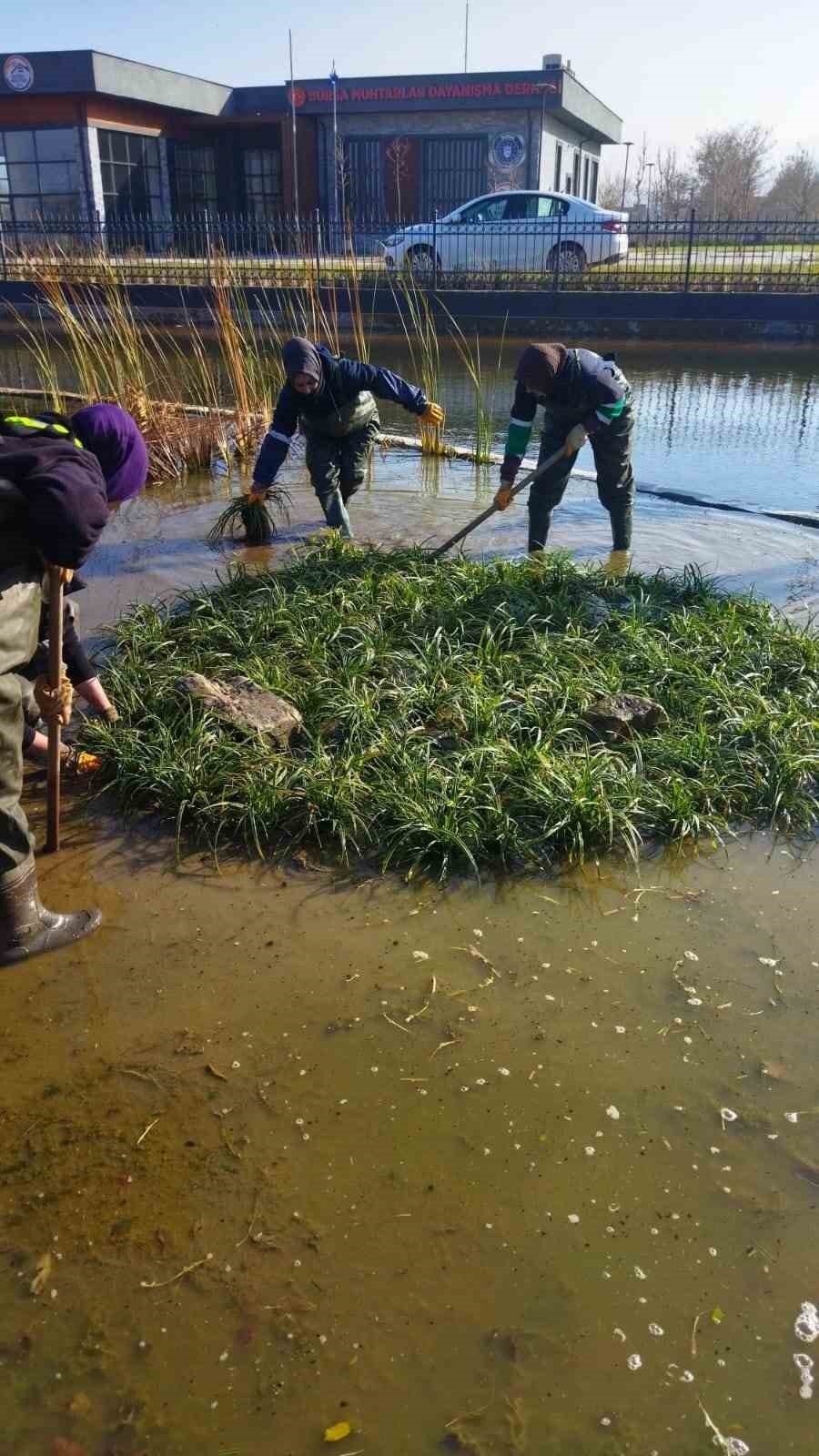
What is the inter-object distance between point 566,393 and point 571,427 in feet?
0.77

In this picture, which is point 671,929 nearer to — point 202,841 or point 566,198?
point 202,841

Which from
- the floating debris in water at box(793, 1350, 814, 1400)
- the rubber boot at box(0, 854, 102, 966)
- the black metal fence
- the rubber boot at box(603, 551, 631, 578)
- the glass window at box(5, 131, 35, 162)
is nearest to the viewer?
the floating debris in water at box(793, 1350, 814, 1400)

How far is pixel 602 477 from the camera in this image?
675 centimetres

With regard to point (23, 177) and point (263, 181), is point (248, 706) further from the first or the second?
point (263, 181)

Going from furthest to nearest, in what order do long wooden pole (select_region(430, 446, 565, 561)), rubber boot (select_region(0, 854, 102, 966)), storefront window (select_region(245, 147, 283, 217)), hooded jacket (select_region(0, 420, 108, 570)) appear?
storefront window (select_region(245, 147, 283, 217))
long wooden pole (select_region(430, 446, 565, 561))
rubber boot (select_region(0, 854, 102, 966))
hooded jacket (select_region(0, 420, 108, 570))

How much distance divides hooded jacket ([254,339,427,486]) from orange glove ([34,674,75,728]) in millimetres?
3416

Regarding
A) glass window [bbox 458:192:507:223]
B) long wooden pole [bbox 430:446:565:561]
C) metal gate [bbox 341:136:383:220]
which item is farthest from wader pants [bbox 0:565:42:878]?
metal gate [bbox 341:136:383:220]

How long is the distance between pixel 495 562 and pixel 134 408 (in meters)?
4.01

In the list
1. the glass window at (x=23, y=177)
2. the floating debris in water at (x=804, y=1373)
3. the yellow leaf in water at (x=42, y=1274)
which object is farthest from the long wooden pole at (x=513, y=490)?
the glass window at (x=23, y=177)

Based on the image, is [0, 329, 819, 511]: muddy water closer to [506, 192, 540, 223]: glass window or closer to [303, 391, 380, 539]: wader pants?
[303, 391, 380, 539]: wader pants

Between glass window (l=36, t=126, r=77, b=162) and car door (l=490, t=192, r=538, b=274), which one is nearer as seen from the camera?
car door (l=490, t=192, r=538, b=274)

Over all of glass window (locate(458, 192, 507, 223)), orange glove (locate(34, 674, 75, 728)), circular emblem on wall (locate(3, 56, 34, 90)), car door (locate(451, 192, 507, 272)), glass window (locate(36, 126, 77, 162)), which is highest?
circular emblem on wall (locate(3, 56, 34, 90))

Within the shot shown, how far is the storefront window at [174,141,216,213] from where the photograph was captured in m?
32.5

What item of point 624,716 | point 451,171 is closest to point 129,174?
point 451,171
